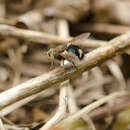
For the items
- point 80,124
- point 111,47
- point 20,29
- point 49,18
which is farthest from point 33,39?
point 80,124

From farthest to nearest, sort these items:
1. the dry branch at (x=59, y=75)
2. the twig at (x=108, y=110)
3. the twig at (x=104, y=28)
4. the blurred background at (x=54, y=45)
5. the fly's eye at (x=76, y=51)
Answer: the twig at (x=104, y=28), the blurred background at (x=54, y=45), the twig at (x=108, y=110), the fly's eye at (x=76, y=51), the dry branch at (x=59, y=75)

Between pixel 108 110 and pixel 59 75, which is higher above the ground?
pixel 59 75

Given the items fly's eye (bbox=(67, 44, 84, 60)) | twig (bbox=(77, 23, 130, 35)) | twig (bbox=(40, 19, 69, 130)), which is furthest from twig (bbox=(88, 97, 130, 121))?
twig (bbox=(77, 23, 130, 35))

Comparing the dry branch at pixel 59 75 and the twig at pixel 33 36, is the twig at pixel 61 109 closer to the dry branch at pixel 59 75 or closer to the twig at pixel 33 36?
the dry branch at pixel 59 75

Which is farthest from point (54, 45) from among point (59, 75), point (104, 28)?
point (59, 75)

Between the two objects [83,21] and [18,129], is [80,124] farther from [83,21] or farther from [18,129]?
[83,21]

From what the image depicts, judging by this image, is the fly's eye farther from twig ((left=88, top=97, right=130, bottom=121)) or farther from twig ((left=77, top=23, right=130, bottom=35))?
twig ((left=77, top=23, right=130, bottom=35))

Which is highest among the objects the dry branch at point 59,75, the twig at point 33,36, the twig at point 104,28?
the twig at point 104,28

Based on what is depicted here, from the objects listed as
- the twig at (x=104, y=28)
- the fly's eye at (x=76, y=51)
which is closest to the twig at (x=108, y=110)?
the fly's eye at (x=76, y=51)

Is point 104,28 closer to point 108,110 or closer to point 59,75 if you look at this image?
point 108,110
